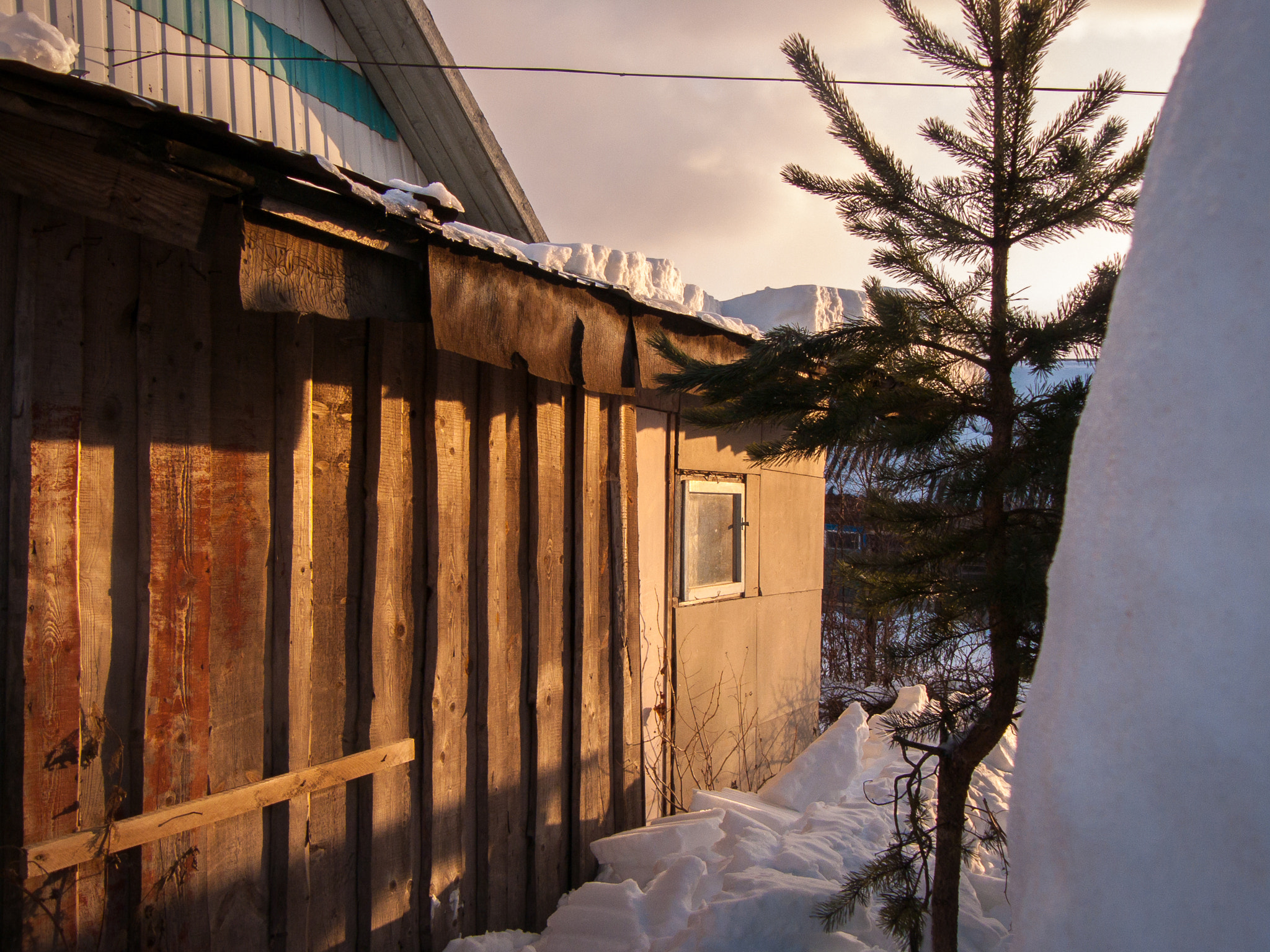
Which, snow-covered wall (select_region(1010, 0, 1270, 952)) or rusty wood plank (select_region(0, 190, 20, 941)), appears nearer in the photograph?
snow-covered wall (select_region(1010, 0, 1270, 952))

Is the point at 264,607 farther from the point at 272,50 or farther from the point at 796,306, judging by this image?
the point at 796,306

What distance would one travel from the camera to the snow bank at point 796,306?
23.7ft

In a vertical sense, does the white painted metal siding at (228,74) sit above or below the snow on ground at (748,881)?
above

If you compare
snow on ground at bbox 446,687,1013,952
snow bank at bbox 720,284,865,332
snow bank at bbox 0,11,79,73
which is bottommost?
snow on ground at bbox 446,687,1013,952

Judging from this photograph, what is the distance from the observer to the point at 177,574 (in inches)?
98.5

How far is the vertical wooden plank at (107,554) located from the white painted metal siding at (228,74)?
2062 millimetres

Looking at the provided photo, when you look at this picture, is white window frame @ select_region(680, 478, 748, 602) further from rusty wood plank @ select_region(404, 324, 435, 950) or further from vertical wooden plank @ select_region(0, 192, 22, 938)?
vertical wooden plank @ select_region(0, 192, 22, 938)

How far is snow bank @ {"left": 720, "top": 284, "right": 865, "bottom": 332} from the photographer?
23.7 feet

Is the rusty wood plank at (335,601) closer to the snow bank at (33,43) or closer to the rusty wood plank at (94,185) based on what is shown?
the rusty wood plank at (94,185)

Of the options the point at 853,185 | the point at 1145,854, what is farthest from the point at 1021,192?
the point at 1145,854

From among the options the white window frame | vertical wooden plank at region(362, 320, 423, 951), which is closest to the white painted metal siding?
vertical wooden plank at region(362, 320, 423, 951)

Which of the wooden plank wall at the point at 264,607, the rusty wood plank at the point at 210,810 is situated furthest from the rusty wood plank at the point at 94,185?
the rusty wood plank at the point at 210,810

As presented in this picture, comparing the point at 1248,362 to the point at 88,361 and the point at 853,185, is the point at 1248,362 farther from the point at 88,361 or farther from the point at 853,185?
the point at 88,361

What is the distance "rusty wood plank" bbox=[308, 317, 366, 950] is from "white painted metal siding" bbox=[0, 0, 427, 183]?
1879 millimetres
